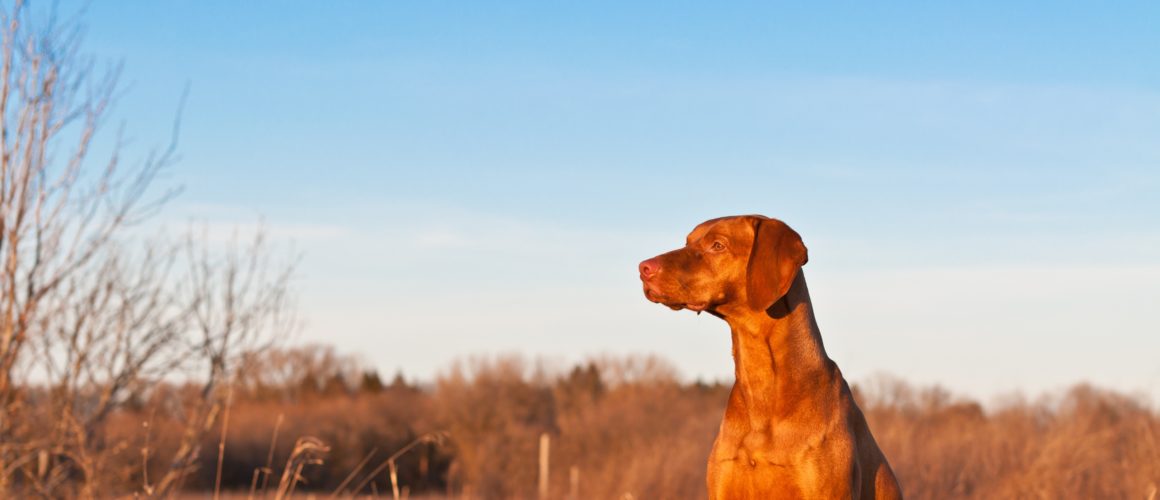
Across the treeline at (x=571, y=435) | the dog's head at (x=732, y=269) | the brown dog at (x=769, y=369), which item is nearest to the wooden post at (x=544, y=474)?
the treeline at (x=571, y=435)

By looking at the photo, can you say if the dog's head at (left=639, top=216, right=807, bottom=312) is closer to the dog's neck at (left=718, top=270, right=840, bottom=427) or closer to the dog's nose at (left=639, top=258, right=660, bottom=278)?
the dog's nose at (left=639, top=258, right=660, bottom=278)

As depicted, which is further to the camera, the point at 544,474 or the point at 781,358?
the point at 544,474

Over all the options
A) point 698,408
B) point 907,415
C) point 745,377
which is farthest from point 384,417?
point 745,377

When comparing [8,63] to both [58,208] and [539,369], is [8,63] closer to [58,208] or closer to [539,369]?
[58,208]

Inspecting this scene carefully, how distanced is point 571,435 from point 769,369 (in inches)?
1572

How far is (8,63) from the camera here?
10.3 metres

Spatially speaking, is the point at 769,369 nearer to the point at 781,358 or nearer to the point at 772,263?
the point at 781,358

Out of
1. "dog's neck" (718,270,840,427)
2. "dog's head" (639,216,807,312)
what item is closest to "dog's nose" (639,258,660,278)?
"dog's head" (639,216,807,312)

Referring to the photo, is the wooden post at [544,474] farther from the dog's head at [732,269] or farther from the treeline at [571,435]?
the dog's head at [732,269]

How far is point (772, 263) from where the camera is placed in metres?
4.25

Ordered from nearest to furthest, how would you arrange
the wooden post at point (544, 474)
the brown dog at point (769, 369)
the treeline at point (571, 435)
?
1. the brown dog at point (769, 369)
2. the treeline at point (571, 435)
3. the wooden post at point (544, 474)

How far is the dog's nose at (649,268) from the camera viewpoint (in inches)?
168

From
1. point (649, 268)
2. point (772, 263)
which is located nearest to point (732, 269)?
point (772, 263)

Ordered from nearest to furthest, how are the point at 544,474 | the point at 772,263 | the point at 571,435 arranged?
the point at 772,263 < the point at 544,474 < the point at 571,435
